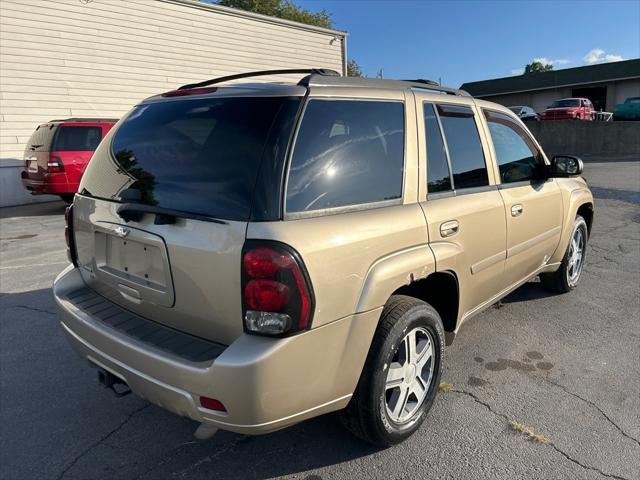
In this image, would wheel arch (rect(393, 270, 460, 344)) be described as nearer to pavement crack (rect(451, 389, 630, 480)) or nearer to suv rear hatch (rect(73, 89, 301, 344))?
pavement crack (rect(451, 389, 630, 480))

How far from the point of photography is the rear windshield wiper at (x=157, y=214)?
206 centimetres

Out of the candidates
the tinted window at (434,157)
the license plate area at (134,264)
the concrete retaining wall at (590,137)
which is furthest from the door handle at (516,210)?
the concrete retaining wall at (590,137)

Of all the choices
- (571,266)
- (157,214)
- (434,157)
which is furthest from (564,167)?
(157,214)

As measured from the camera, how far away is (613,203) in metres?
10.2

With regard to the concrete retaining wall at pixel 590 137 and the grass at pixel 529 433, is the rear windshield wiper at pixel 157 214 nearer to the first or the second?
the grass at pixel 529 433

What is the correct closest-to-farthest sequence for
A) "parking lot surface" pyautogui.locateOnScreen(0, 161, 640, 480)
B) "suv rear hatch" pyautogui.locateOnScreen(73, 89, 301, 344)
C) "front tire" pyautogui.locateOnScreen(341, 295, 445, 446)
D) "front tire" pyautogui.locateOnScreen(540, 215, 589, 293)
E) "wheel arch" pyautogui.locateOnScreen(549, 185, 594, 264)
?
"suv rear hatch" pyautogui.locateOnScreen(73, 89, 301, 344)
"front tire" pyautogui.locateOnScreen(341, 295, 445, 446)
"parking lot surface" pyautogui.locateOnScreen(0, 161, 640, 480)
"wheel arch" pyautogui.locateOnScreen(549, 185, 594, 264)
"front tire" pyautogui.locateOnScreen(540, 215, 589, 293)

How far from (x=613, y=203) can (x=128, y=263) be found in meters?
10.8

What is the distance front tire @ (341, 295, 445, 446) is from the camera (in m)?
2.31

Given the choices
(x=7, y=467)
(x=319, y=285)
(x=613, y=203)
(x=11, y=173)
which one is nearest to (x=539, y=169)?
(x=319, y=285)

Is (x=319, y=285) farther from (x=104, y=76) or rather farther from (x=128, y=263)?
(x=104, y=76)

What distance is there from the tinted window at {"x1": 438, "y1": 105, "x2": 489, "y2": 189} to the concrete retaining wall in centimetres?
1998

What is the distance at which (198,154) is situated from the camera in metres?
2.21

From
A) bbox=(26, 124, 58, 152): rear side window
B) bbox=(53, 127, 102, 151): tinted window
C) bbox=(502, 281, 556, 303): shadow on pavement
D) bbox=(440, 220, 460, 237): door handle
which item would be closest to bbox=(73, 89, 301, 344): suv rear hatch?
bbox=(440, 220, 460, 237): door handle

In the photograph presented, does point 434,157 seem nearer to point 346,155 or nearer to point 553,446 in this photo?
point 346,155
